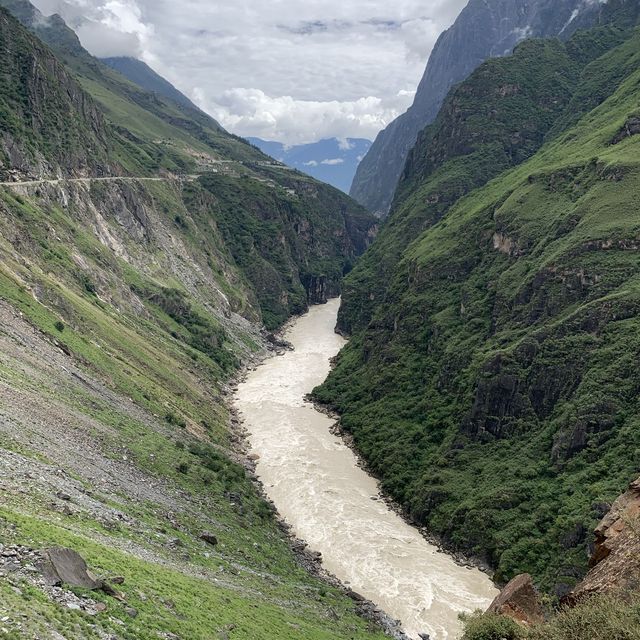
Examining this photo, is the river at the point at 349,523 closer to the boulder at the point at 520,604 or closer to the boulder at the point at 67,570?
the boulder at the point at 520,604

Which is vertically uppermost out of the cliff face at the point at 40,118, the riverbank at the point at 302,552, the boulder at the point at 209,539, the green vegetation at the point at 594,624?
the cliff face at the point at 40,118

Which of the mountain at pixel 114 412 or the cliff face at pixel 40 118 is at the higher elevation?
the cliff face at pixel 40 118

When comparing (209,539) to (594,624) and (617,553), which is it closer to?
(617,553)

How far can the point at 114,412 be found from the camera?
6475cm

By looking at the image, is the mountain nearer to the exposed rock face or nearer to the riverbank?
the riverbank

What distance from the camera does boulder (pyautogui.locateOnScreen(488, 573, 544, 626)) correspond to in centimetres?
3575

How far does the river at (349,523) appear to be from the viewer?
188 feet

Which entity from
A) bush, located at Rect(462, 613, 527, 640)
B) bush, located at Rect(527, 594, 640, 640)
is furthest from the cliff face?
Result: bush, located at Rect(527, 594, 640, 640)

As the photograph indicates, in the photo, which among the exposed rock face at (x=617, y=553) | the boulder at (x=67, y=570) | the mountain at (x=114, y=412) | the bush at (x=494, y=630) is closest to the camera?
the boulder at (x=67, y=570)

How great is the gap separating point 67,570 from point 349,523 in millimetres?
49260

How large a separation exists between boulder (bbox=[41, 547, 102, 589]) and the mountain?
3.2 inches

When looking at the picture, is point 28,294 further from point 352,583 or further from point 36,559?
point 36,559

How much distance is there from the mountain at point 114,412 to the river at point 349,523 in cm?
438

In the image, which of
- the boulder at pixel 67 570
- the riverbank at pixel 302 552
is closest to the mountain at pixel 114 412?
the boulder at pixel 67 570
